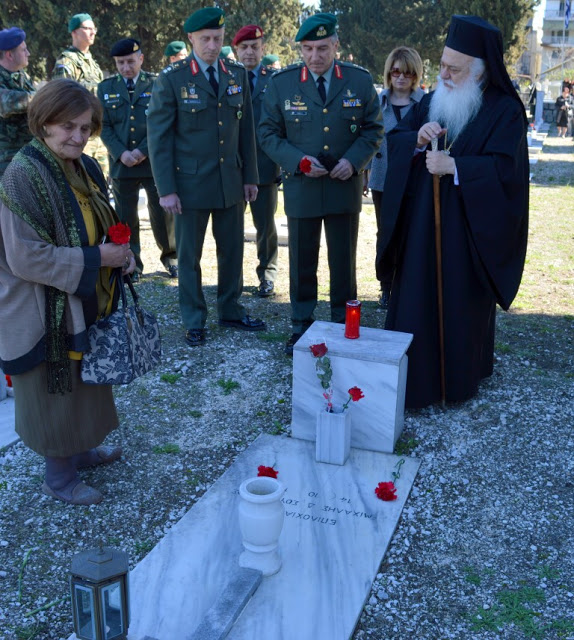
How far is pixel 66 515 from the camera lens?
344 cm

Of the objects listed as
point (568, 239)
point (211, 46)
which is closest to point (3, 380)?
point (211, 46)

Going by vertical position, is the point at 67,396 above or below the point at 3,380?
above

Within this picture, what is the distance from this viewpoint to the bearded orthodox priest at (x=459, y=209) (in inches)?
158

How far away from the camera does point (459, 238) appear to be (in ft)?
13.8

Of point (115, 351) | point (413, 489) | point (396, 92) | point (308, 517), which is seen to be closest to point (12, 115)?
point (396, 92)

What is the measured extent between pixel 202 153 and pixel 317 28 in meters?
1.20

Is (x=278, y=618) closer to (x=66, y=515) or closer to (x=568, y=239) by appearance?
(x=66, y=515)

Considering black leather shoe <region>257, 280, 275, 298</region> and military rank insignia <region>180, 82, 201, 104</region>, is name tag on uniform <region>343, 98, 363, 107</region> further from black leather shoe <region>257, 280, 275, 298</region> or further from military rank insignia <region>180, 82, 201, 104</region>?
black leather shoe <region>257, 280, 275, 298</region>

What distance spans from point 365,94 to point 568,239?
5321 millimetres

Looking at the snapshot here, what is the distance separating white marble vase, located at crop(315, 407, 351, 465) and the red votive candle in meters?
0.44

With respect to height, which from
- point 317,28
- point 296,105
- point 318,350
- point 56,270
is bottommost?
point 318,350

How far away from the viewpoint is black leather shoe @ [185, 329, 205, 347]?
216 inches

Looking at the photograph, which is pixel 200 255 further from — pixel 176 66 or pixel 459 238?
pixel 459 238

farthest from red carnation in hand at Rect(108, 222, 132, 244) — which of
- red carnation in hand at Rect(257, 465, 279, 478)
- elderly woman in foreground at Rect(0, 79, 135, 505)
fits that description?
red carnation in hand at Rect(257, 465, 279, 478)
